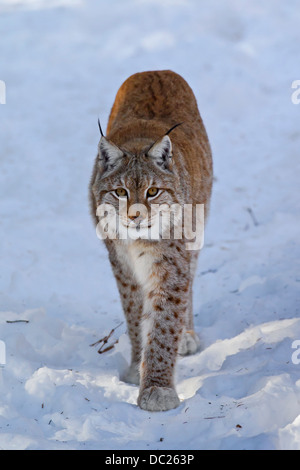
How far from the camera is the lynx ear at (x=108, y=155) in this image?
13.5 ft

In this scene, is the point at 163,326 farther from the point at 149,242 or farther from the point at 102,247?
the point at 102,247

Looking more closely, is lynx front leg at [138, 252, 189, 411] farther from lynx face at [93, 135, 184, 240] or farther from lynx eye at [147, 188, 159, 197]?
lynx eye at [147, 188, 159, 197]

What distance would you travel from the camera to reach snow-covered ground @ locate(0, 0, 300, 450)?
3.62 meters

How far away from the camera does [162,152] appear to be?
4117 mm

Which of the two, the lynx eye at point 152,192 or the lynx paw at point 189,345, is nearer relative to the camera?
the lynx eye at point 152,192

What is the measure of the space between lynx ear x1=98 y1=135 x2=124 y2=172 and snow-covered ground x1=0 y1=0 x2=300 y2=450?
4.03 ft

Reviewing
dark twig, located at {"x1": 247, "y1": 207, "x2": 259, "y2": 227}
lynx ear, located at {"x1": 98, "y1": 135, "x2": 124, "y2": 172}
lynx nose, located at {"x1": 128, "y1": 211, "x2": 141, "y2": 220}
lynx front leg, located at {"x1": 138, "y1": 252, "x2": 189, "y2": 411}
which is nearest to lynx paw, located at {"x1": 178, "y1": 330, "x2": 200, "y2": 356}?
lynx front leg, located at {"x1": 138, "y1": 252, "x2": 189, "y2": 411}

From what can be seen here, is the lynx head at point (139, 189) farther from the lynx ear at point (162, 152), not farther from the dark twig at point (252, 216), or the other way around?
the dark twig at point (252, 216)

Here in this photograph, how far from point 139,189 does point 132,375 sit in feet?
4.24

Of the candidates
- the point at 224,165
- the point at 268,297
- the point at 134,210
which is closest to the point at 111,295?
the point at 268,297

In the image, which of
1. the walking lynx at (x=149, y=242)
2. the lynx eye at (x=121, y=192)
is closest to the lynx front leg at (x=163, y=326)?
the walking lynx at (x=149, y=242)

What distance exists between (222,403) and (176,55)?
6.90 meters

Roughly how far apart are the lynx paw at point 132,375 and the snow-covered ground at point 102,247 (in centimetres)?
8

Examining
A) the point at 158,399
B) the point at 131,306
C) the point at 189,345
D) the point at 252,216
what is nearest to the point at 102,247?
the point at 252,216
